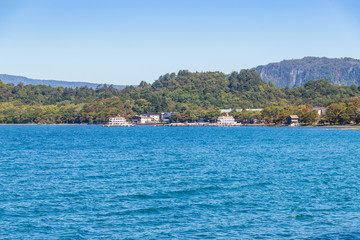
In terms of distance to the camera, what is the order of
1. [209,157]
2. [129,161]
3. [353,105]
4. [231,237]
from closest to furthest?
[231,237] → [129,161] → [209,157] → [353,105]

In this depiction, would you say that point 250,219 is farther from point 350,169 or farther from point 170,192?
point 350,169

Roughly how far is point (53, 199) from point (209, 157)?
32934 mm

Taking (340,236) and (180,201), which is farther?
(180,201)

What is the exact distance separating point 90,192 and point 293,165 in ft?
86.5

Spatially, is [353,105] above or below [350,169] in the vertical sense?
above

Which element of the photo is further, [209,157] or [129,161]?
[209,157]

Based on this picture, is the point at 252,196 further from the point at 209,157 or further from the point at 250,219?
the point at 209,157

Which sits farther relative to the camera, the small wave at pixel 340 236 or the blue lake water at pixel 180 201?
the blue lake water at pixel 180 201

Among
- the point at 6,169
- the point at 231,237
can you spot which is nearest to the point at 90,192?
the point at 231,237

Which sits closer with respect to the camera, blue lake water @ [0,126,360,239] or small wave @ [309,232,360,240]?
small wave @ [309,232,360,240]

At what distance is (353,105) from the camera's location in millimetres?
171750

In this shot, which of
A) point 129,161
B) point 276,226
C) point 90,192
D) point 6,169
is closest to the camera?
point 276,226

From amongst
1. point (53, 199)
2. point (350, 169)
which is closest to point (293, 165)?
point (350, 169)

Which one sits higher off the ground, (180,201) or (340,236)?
(180,201)
